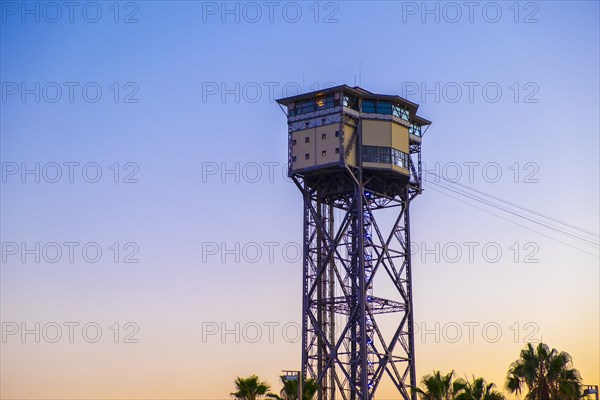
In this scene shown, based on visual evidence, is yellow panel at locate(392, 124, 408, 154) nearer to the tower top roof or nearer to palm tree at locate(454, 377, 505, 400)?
the tower top roof

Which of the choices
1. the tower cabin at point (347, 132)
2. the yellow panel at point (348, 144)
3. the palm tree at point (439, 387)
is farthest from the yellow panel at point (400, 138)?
the palm tree at point (439, 387)

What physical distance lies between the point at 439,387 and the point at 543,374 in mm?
8729

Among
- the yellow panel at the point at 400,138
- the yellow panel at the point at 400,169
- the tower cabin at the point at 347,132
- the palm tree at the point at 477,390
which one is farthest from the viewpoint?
the yellow panel at the point at 400,138

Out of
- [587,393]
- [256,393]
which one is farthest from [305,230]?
[587,393]

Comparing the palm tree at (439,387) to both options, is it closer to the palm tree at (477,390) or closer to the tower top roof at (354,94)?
the palm tree at (477,390)

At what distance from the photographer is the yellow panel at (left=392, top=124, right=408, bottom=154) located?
112 m

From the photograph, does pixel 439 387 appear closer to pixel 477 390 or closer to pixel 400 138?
pixel 477 390

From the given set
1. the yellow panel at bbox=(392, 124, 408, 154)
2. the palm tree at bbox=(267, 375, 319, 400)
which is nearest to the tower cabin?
the yellow panel at bbox=(392, 124, 408, 154)

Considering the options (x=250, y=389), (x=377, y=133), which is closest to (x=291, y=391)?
(x=250, y=389)

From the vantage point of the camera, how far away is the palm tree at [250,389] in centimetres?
9344

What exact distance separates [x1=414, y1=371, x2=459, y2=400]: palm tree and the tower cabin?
87.6 feet

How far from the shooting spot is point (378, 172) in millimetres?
110875

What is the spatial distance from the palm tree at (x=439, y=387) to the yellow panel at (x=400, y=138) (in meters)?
29.6

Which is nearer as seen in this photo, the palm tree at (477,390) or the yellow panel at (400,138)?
the palm tree at (477,390)
